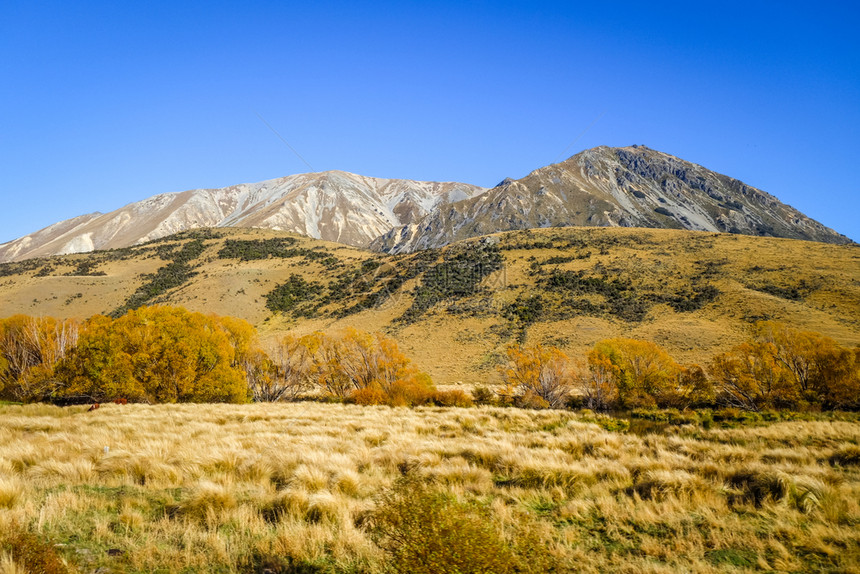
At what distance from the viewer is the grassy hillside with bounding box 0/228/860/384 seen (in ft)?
175

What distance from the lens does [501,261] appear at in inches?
3378

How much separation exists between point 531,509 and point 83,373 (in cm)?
3313

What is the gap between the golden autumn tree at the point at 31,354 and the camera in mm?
26578


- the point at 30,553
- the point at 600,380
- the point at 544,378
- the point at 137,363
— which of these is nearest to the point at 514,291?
the point at 544,378

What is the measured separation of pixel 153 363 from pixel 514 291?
5843 centimetres

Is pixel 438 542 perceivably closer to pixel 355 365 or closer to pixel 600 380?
pixel 600 380

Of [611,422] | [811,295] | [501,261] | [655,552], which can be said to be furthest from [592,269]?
[655,552]

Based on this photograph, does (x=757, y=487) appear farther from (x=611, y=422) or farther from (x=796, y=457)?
(x=611, y=422)

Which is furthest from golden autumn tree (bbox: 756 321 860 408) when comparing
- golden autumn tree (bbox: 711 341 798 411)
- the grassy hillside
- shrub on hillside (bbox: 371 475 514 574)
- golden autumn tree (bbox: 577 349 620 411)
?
shrub on hillside (bbox: 371 475 514 574)

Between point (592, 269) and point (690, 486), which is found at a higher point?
point (592, 269)

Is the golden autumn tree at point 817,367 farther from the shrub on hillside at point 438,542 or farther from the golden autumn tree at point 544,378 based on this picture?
the shrub on hillside at point 438,542

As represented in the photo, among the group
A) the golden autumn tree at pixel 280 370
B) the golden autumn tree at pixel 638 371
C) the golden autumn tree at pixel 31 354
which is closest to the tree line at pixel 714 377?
the golden autumn tree at pixel 638 371

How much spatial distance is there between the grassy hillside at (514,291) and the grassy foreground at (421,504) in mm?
40901

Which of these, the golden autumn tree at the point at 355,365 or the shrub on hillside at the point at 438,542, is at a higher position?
the shrub on hillside at the point at 438,542
